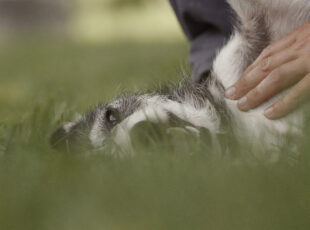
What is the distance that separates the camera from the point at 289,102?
65.0 inches

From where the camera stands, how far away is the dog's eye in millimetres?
1715

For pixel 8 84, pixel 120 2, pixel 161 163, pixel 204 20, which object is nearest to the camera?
pixel 161 163

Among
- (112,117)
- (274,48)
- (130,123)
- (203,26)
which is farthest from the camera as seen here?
(203,26)

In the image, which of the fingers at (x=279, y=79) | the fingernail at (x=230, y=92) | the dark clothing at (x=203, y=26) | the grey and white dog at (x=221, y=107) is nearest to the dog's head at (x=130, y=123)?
the grey and white dog at (x=221, y=107)

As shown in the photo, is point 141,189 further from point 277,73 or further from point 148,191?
point 277,73

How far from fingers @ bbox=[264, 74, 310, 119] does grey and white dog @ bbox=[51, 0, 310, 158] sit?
0.03m

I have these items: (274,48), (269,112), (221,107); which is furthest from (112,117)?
(274,48)

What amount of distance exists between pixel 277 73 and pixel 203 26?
4.21ft

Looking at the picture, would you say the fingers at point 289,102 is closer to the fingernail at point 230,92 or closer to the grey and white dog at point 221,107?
the grey and white dog at point 221,107

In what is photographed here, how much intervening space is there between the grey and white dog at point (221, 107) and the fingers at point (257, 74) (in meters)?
0.04

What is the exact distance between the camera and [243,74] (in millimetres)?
1847

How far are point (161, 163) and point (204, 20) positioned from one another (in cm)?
172

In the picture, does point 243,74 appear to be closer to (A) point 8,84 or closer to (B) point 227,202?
(B) point 227,202

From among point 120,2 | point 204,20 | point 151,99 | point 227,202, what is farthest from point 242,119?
point 120,2
